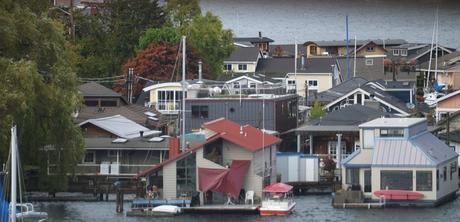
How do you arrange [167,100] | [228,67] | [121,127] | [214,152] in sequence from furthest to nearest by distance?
[228,67] < [167,100] < [121,127] < [214,152]

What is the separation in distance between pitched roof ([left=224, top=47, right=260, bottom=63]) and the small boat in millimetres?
35651

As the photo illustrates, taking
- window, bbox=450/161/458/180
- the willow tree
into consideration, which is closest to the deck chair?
the willow tree

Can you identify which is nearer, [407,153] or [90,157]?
[407,153]

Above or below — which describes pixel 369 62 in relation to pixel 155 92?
above

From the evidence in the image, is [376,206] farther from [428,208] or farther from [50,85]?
[50,85]

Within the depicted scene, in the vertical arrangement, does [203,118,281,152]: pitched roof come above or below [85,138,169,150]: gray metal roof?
above

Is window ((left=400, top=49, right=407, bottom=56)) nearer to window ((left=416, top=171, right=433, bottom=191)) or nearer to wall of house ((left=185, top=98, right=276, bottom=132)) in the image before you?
wall of house ((left=185, top=98, right=276, bottom=132))

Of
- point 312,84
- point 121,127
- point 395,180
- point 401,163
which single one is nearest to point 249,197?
point 395,180

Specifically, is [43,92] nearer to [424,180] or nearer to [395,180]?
[395,180]

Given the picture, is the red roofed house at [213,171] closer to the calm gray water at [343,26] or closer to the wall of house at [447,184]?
the wall of house at [447,184]

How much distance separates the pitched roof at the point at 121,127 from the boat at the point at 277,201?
8.07 metres

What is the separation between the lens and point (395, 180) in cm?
4738

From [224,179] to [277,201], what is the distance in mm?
1653

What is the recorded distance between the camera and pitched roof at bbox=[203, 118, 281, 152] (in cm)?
4788
